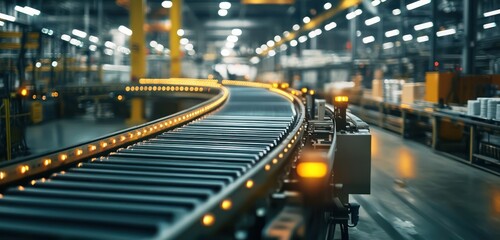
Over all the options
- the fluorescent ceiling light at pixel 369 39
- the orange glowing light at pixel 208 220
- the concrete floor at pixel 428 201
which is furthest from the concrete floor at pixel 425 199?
the fluorescent ceiling light at pixel 369 39

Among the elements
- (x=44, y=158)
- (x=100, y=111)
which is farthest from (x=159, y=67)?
(x=44, y=158)

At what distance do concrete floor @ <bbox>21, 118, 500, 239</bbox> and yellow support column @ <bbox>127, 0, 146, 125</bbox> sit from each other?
23.3 ft

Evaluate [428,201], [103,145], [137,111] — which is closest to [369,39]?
[137,111]

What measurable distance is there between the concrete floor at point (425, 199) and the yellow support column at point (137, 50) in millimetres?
7103

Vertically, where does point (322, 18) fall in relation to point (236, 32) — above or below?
below

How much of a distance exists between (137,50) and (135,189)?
734 inches

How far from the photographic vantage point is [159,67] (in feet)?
147

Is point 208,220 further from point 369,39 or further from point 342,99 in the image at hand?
point 369,39

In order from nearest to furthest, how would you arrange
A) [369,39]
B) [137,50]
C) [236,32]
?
1. [137,50]
2. [369,39]
3. [236,32]

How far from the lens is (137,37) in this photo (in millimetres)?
21469

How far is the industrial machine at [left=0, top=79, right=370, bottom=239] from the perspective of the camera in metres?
2.90

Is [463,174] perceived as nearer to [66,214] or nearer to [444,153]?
[444,153]

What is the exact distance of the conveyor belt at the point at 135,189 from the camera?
9.49 ft

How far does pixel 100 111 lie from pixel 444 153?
16.8m
